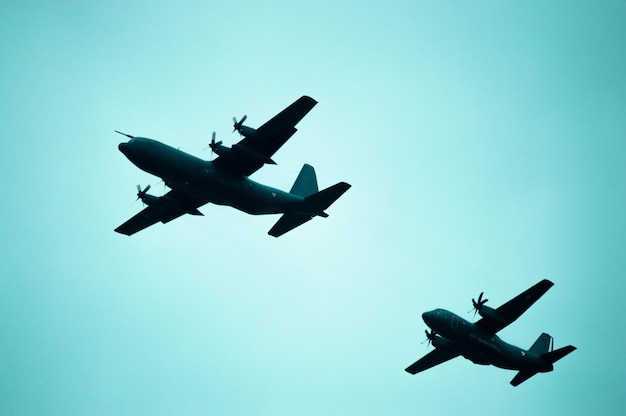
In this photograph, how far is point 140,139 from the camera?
34.4 m

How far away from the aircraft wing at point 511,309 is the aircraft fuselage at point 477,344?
1.96 ft

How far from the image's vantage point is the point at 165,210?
4066cm

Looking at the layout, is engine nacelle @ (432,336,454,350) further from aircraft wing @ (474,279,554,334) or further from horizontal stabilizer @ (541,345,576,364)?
horizontal stabilizer @ (541,345,576,364)

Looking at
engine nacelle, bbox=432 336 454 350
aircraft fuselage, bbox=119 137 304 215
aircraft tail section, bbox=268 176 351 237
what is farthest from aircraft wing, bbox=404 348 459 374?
aircraft fuselage, bbox=119 137 304 215

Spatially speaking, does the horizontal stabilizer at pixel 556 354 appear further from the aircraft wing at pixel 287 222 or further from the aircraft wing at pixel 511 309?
the aircraft wing at pixel 287 222

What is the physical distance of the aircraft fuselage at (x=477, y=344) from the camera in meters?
39.6

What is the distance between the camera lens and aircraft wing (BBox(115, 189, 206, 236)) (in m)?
39.6

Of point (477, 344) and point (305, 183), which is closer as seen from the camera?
point (477, 344)

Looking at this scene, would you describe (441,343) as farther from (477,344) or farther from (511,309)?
(511,309)

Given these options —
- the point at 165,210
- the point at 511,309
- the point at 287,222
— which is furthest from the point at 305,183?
the point at 511,309

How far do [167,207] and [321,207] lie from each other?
11406mm

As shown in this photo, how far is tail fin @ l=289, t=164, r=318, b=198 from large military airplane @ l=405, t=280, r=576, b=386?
41.7ft

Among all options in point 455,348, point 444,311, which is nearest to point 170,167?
point 444,311

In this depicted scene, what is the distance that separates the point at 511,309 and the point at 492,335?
257 centimetres
